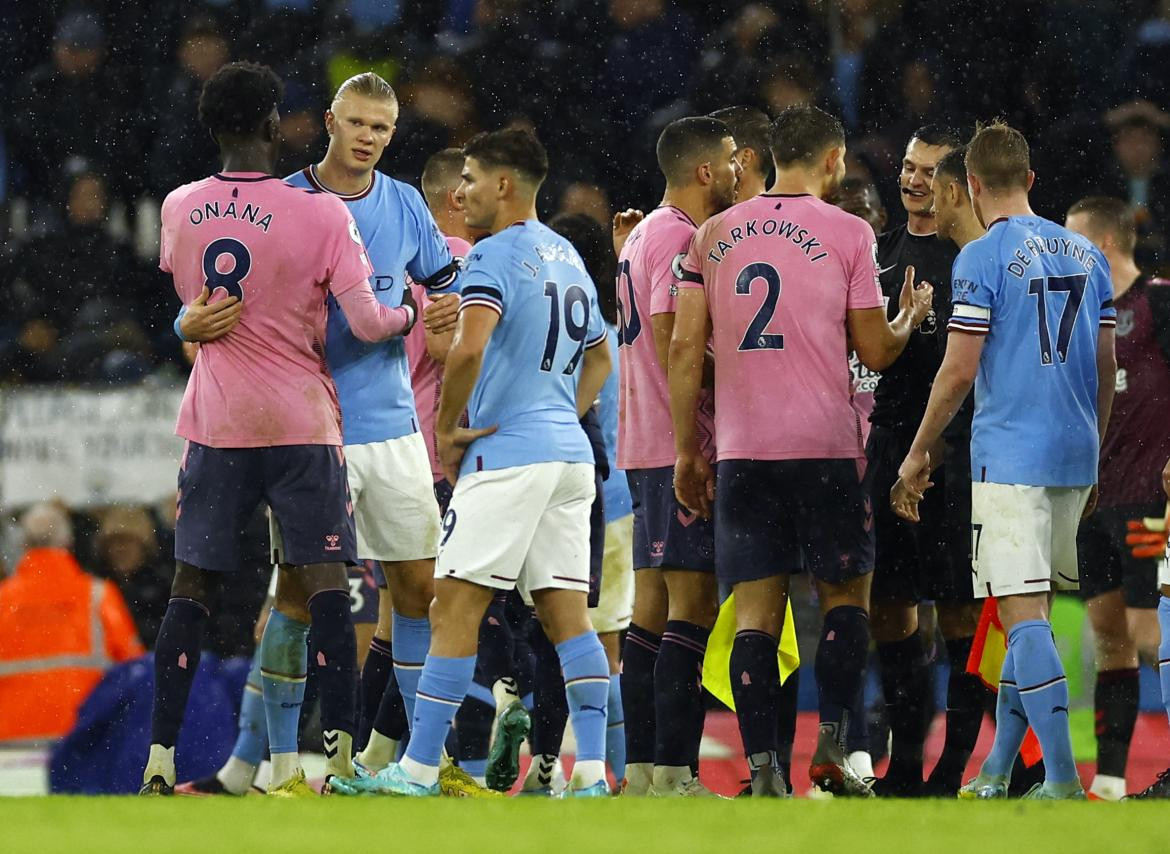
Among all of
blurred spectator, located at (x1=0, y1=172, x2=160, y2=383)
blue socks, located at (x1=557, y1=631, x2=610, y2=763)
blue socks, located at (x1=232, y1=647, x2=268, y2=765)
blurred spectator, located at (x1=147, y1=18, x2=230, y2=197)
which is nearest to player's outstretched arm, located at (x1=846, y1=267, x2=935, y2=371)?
blue socks, located at (x1=557, y1=631, x2=610, y2=763)

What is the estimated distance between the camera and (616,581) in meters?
8.05

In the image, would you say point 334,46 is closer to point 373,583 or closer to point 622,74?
point 622,74

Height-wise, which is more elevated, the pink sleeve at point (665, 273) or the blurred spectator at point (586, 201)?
the blurred spectator at point (586, 201)

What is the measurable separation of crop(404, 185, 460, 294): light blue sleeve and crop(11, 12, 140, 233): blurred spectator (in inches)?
255

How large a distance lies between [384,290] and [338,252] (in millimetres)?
552

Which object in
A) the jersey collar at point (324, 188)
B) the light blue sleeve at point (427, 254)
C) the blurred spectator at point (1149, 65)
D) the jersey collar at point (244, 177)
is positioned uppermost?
the blurred spectator at point (1149, 65)

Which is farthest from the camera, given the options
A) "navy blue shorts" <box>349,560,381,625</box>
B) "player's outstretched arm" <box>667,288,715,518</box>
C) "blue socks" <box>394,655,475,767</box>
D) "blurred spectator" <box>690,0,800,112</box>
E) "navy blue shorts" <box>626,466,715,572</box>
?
A: "blurred spectator" <box>690,0,800,112</box>

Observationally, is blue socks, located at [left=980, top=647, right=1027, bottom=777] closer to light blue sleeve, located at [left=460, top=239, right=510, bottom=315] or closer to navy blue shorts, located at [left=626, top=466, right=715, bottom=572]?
navy blue shorts, located at [left=626, top=466, right=715, bottom=572]

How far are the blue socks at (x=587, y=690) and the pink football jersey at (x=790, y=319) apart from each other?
73 cm

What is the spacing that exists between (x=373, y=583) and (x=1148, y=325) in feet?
10.7

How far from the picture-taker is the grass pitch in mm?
4211

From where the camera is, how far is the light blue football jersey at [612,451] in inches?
313

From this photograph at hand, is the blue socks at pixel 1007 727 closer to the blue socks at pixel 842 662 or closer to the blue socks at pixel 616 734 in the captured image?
the blue socks at pixel 842 662

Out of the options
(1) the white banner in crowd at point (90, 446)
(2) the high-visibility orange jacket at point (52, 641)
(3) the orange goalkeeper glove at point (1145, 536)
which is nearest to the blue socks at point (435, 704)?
(3) the orange goalkeeper glove at point (1145, 536)
